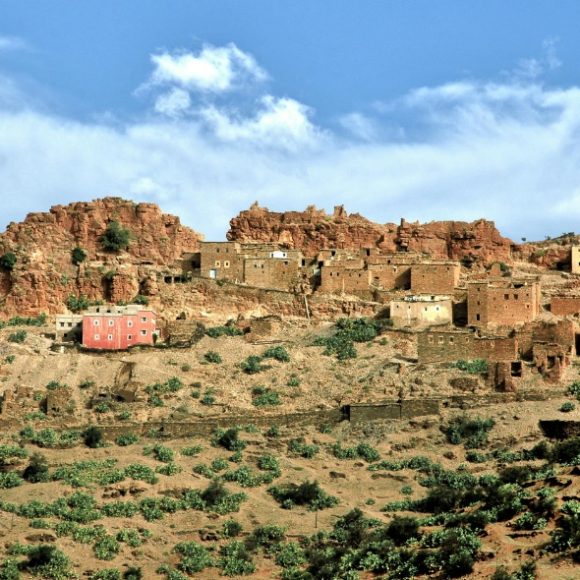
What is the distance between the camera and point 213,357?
176 ft

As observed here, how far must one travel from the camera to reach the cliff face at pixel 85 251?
6488 cm

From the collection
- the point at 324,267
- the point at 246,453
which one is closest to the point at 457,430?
the point at 246,453

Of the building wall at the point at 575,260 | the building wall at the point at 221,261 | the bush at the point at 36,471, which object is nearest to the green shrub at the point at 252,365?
the building wall at the point at 221,261

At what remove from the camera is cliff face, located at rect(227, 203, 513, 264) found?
233 feet

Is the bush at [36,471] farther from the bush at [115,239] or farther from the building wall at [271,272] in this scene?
the bush at [115,239]

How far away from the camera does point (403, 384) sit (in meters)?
49.8

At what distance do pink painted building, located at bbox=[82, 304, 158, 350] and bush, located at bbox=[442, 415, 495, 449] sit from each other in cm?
1786

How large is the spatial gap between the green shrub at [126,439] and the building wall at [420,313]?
1580cm

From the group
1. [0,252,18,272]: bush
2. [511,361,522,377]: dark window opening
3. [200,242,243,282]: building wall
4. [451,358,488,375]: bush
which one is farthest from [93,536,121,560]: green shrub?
[0,252,18,272]: bush

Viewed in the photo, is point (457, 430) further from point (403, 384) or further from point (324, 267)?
point (324, 267)

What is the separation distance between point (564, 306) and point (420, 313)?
22.3ft

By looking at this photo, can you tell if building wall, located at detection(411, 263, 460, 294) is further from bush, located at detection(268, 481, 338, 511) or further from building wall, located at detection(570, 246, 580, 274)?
bush, located at detection(268, 481, 338, 511)

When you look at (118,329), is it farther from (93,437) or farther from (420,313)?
(420,313)

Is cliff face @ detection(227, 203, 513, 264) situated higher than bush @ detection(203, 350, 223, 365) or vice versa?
cliff face @ detection(227, 203, 513, 264)
